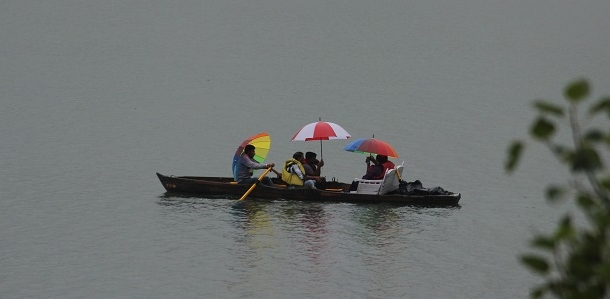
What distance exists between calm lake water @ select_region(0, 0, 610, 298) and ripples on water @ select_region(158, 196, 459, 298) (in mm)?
54

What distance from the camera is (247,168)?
74.5ft

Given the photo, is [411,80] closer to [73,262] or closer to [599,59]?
[599,59]

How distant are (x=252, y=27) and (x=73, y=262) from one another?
128 feet

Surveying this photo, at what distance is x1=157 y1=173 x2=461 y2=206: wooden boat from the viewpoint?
22234mm

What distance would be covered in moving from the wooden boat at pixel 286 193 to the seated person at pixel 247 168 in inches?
6.5

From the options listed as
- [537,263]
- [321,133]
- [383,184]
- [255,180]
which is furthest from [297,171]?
[537,263]

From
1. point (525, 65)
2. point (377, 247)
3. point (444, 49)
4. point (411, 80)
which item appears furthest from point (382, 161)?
point (444, 49)

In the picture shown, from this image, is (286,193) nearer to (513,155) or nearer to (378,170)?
(378,170)

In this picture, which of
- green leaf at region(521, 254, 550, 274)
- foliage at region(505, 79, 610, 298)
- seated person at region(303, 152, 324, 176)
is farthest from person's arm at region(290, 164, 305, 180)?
green leaf at region(521, 254, 550, 274)

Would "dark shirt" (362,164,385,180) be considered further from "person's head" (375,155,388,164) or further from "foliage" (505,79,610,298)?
"foliage" (505,79,610,298)

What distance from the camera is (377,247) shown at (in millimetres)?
19156

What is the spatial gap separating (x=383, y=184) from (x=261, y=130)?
34.2ft

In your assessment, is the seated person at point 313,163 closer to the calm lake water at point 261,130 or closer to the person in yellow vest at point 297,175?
the person in yellow vest at point 297,175

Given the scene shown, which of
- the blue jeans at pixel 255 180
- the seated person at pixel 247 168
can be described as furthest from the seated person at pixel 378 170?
the seated person at pixel 247 168
